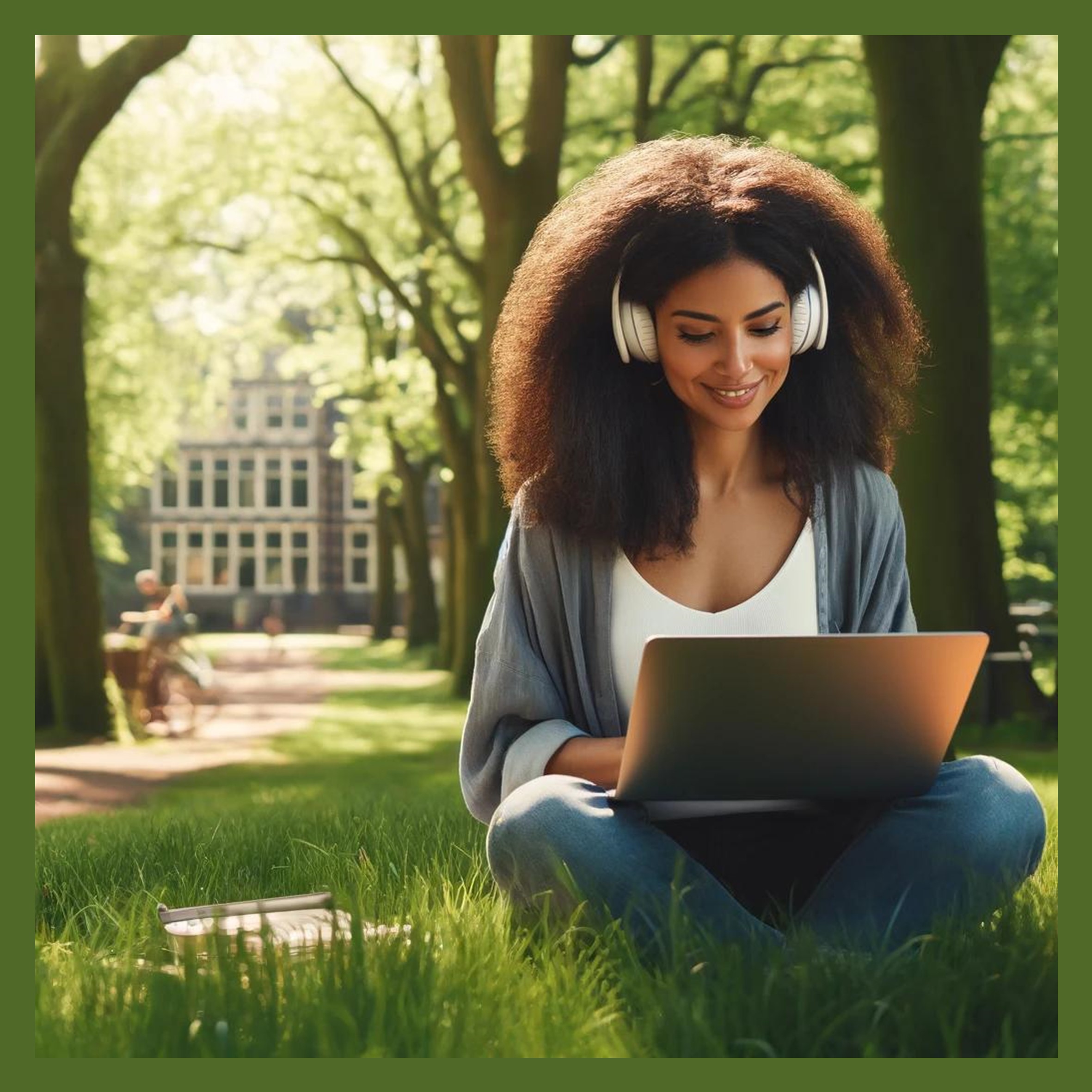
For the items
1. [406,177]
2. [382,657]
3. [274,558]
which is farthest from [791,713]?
[274,558]

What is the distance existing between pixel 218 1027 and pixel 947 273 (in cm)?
720

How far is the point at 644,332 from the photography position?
320 centimetres

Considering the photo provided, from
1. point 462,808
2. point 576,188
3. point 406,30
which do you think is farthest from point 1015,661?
point 406,30

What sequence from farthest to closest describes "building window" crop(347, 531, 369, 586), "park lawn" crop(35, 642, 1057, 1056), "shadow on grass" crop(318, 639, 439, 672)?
1. "building window" crop(347, 531, 369, 586)
2. "shadow on grass" crop(318, 639, 439, 672)
3. "park lawn" crop(35, 642, 1057, 1056)

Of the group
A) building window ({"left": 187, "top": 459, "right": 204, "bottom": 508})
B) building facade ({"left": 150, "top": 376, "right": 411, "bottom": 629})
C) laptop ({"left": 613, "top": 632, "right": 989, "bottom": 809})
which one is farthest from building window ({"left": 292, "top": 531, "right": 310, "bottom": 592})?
laptop ({"left": 613, "top": 632, "right": 989, "bottom": 809})

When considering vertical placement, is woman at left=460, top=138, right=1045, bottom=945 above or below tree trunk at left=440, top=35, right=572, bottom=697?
below

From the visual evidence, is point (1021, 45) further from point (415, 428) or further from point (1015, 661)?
point (415, 428)

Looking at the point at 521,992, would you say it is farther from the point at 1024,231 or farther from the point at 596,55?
the point at 1024,231

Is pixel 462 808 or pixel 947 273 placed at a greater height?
pixel 947 273

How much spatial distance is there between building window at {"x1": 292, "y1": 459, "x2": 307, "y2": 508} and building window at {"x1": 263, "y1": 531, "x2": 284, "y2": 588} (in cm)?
128

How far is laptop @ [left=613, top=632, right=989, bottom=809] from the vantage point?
106 inches

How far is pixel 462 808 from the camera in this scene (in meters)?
5.36

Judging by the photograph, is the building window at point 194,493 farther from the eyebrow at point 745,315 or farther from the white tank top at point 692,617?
the eyebrow at point 745,315

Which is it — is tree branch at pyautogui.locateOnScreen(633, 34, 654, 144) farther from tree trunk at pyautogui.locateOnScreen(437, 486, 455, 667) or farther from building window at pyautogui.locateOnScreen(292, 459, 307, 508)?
building window at pyautogui.locateOnScreen(292, 459, 307, 508)
